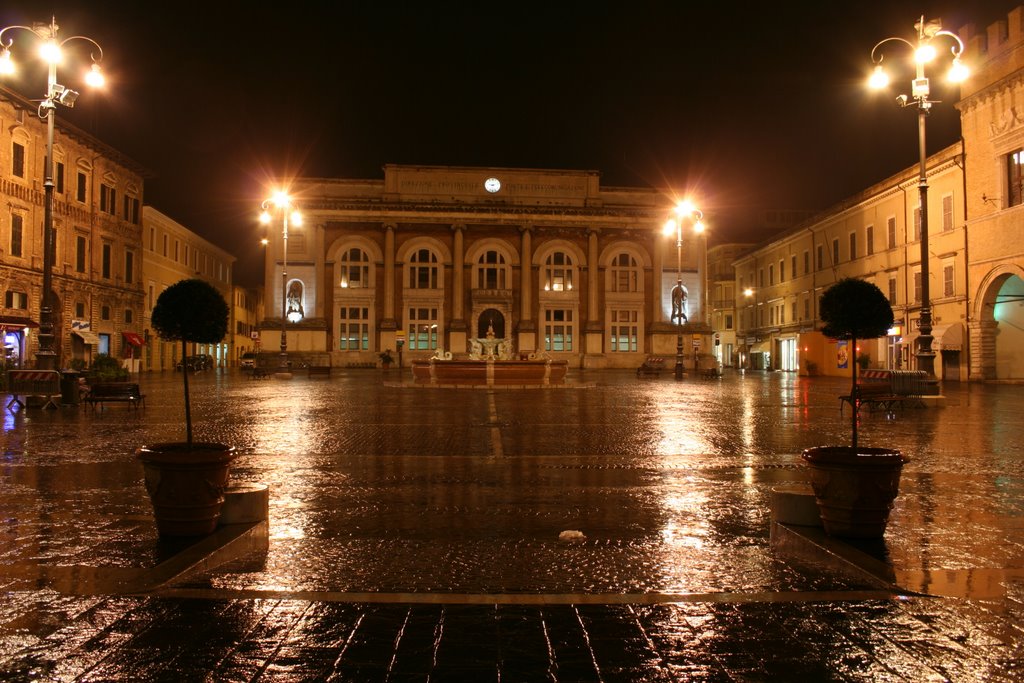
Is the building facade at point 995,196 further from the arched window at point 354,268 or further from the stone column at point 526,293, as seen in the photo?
the arched window at point 354,268

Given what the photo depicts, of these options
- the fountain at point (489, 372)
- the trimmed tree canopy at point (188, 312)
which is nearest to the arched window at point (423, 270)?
the fountain at point (489, 372)

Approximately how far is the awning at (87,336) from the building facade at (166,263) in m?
3.53

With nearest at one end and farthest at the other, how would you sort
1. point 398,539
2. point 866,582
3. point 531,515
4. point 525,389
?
point 866,582 < point 398,539 < point 531,515 < point 525,389

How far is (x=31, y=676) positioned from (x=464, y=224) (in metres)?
56.2

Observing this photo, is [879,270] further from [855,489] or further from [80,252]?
[80,252]

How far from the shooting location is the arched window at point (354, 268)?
192 ft

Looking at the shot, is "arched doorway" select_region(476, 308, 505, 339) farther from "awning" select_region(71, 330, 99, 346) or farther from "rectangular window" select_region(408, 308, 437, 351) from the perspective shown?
"awning" select_region(71, 330, 99, 346)

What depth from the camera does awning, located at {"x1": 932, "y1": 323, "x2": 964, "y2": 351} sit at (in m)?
34.6

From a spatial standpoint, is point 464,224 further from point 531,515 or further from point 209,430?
point 531,515

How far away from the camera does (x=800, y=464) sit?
9992mm

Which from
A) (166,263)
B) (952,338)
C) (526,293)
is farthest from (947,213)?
(166,263)

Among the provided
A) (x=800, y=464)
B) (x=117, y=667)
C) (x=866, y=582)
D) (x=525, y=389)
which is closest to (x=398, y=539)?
(x=117, y=667)

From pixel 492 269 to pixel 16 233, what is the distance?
33431mm

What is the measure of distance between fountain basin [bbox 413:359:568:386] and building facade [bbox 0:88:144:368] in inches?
532
